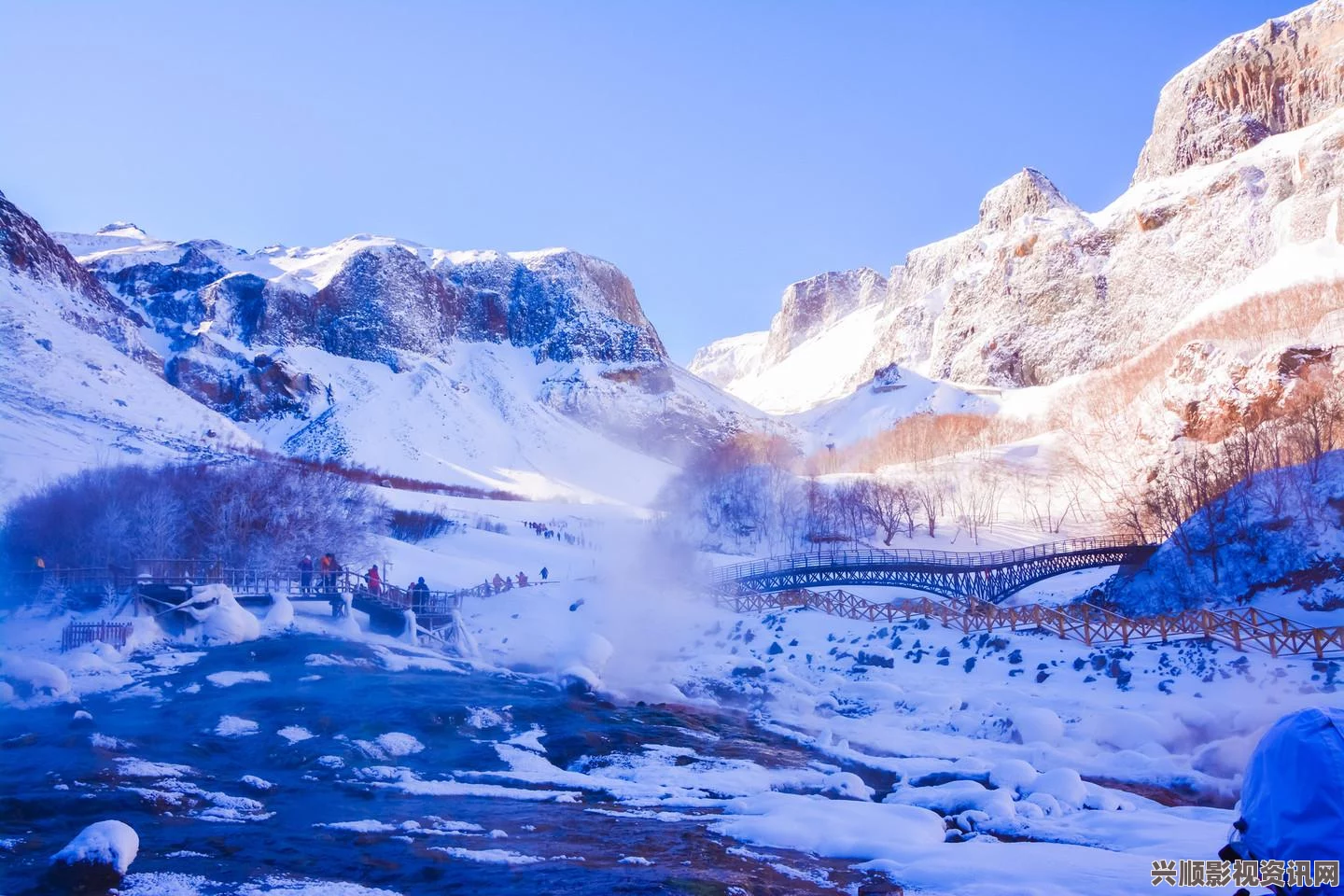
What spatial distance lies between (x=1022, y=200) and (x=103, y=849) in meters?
184

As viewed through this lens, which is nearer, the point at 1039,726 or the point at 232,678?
the point at 1039,726

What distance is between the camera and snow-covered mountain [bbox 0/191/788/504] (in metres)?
74.2

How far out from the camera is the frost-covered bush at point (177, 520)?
1225 inches

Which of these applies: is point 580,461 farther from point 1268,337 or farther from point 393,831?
point 393,831

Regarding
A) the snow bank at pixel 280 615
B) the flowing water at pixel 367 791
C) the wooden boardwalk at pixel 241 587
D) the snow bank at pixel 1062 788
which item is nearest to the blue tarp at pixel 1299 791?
the flowing water at pixel 367 791

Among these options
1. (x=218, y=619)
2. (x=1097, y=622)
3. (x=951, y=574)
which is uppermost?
(x=951, y=574)

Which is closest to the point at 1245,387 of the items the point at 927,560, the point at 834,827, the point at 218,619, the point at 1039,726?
the point at 927,560

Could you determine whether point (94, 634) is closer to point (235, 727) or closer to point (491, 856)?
point (235, 727)

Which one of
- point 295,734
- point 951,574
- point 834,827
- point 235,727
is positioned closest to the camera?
point 834,827

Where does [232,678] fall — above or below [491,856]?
below

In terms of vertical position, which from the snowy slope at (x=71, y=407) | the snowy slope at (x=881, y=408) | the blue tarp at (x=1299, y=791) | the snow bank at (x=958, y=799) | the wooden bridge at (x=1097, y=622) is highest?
the snowy slope at (x=881, y=408)

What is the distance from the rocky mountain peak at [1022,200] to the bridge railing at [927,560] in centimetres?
12824

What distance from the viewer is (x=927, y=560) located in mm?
46375

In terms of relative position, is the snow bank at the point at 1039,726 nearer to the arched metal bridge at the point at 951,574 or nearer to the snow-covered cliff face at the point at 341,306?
the arched metal bridge at the point at 951,574
